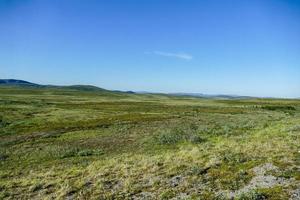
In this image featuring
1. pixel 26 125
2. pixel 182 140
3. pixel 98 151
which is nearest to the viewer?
pixel 98 151

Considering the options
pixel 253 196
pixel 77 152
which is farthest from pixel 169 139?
pixel 253 196

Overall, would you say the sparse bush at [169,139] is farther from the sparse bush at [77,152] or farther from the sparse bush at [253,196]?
the sparse bush at [253,196]

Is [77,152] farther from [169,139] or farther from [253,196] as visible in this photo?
[253,196]

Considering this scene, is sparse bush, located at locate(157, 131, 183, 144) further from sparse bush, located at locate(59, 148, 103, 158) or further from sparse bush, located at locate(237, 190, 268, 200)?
sparse bush, located at locate(237, 190, 268, 200)

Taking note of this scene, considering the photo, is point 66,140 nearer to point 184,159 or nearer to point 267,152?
point 184,159

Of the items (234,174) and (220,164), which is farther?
(220,164)

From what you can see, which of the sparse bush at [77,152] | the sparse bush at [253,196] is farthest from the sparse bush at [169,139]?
the sparse bush at [253,196]

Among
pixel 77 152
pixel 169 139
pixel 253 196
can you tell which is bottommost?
pixel 77 152

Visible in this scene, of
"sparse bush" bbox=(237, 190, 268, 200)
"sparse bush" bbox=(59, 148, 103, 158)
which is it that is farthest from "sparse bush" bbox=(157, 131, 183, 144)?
"sparse bush" bbox=(237, 190, 268, 200)

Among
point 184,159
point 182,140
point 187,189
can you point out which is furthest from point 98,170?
point 182,140

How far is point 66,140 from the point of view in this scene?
137 feet

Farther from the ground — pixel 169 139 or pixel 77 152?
pixel 169 139

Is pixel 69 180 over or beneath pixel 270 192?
beneath

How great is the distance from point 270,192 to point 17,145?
29.5 meters
